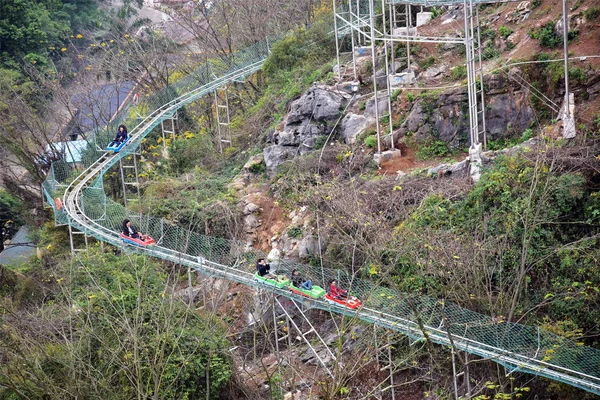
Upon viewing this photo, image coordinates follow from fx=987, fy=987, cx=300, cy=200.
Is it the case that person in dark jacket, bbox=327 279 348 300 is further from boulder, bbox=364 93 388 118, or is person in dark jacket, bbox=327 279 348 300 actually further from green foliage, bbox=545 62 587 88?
green foliage, bbox=545 62 587 88

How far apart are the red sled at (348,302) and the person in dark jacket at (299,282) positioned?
61cm

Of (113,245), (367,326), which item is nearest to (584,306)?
(367,326)

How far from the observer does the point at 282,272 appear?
24.7 m

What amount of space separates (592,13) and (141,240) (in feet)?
45.2

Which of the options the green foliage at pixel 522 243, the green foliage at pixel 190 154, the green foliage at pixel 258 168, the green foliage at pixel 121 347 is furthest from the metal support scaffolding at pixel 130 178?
the green foliage at pixel 522 243

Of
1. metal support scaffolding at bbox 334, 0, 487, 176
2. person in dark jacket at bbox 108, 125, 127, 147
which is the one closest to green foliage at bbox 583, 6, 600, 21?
metal support scaffolding at bbox 334, 0, 487, 176

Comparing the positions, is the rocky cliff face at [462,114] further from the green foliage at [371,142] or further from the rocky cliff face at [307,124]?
the rocky cliff face at [307,124]

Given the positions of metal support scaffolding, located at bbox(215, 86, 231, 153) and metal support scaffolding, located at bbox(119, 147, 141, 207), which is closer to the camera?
metal support scaffolding, located at bbox(119, 147, 141, 207)

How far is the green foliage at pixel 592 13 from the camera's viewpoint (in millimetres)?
27109

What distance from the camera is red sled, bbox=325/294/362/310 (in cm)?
2230

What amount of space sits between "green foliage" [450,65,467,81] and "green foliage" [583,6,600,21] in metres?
3.76

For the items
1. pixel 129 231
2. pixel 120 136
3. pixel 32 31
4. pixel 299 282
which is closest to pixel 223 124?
pixel 120 136

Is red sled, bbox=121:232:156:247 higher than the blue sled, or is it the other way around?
the blue sled

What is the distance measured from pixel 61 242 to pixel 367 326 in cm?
1153
